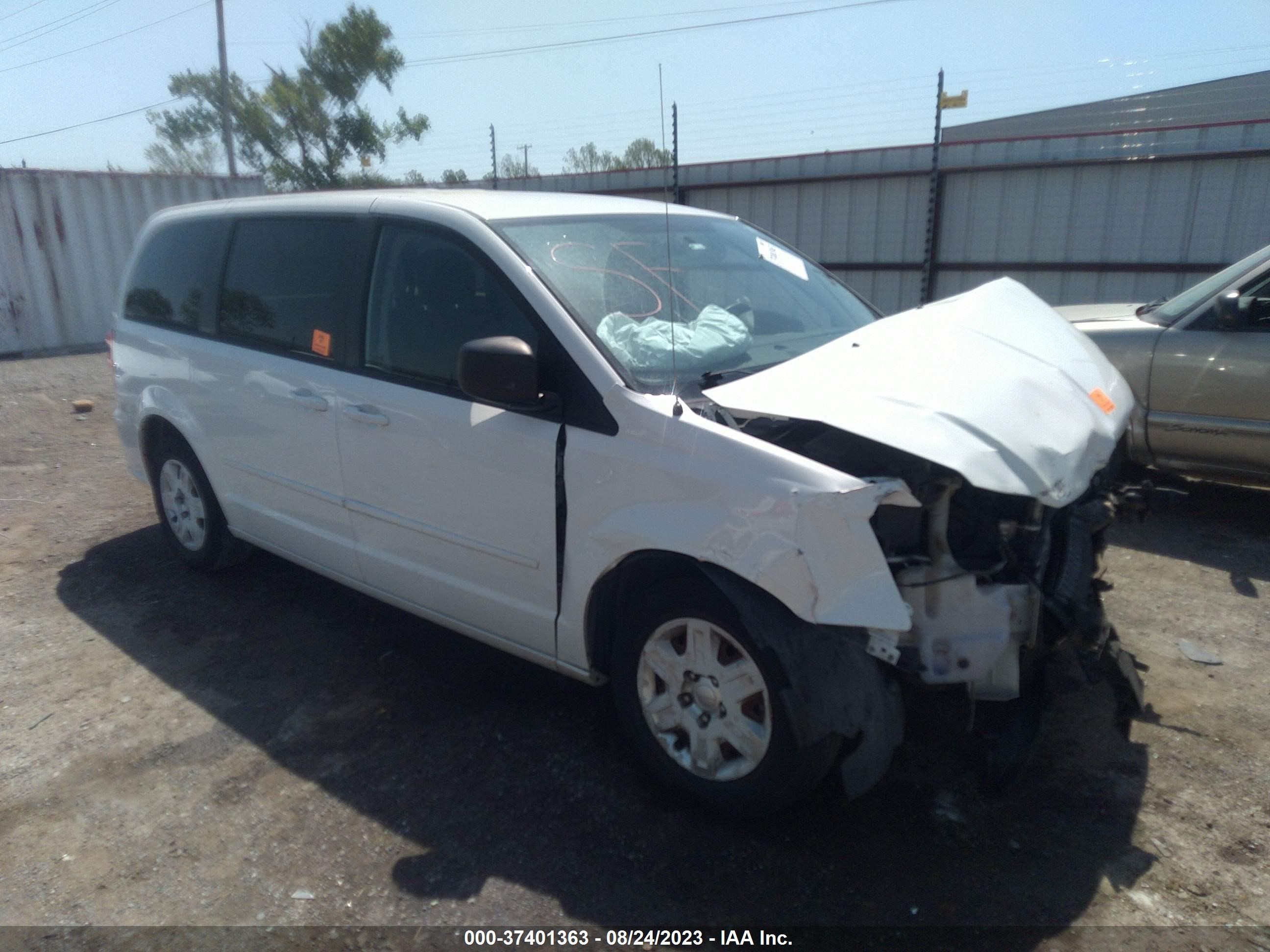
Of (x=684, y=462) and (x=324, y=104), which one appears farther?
(x=324, y=104)

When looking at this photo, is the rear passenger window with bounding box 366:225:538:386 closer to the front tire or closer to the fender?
the fender

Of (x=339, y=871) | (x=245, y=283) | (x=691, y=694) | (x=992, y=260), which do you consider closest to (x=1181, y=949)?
(x=691, y=694)

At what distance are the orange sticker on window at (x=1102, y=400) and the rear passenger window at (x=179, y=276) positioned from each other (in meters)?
3.81

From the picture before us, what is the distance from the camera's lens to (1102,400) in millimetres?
3074

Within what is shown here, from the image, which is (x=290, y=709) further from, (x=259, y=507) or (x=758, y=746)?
(x=758, y=746)

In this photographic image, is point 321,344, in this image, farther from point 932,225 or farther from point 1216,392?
point 932,225

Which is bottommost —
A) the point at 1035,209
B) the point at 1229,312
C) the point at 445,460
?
the point at 445,460

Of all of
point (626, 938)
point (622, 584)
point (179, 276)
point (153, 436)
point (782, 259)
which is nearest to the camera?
point (626, 938)

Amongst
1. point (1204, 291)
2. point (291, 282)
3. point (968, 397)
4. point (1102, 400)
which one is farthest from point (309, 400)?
point (1204, 291)

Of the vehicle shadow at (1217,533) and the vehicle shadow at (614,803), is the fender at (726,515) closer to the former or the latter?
the vehicle shadow at (614,803)

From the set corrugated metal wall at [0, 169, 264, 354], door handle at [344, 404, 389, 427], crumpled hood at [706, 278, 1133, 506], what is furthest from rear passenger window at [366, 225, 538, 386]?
corrugated metal wall at [0, 169, 264, 354]

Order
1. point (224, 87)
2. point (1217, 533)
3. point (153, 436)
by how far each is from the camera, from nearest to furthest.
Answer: point (153, 436)
point (1217, 533)
point (224, 87)

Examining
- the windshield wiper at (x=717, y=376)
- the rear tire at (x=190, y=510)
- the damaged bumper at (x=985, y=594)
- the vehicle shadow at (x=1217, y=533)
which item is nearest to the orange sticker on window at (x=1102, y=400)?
the damaged bumper at (x=985, y=594)

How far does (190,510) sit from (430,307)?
7.42 feet
